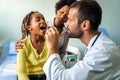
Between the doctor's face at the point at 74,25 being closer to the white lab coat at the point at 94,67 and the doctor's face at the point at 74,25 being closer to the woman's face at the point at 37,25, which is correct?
the white lab coat at the point at 94,67

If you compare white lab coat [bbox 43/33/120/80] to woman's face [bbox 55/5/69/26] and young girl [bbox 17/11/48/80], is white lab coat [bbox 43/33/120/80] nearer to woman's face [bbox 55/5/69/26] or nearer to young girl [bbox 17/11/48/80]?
young girl [bbox 17/11/48/80]

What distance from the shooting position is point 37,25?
2049 mm

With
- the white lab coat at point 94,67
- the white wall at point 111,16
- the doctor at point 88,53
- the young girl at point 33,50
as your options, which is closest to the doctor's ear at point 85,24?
the doctor at point 88,53

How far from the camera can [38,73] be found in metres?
1.98

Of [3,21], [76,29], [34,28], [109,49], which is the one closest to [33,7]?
[3,21]

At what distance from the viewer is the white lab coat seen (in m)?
1.24

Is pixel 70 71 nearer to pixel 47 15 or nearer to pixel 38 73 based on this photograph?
pixel 38 73

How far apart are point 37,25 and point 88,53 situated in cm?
84

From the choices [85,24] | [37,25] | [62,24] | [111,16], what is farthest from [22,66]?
[111,16]

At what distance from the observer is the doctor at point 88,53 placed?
49.2 inches

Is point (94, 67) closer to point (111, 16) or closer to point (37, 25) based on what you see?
point (37, 25)

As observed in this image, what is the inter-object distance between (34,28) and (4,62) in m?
1.09

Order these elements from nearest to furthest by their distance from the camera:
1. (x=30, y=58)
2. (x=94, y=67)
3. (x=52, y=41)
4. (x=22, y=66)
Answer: (x=94, y=67), (x=52, y=41), (x=22, y=66), (x=30, y=58)

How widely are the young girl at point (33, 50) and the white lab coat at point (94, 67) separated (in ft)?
2.08
